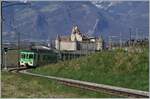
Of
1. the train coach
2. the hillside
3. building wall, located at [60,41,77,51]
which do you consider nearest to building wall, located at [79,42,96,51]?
building wall, located at [60,41,77,51]

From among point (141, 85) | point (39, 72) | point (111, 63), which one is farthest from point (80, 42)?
point (141, 85)

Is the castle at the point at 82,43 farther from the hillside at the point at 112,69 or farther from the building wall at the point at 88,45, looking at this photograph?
the hillside at the point at 112,69

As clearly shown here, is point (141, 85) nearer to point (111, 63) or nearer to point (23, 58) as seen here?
point (111, 63)

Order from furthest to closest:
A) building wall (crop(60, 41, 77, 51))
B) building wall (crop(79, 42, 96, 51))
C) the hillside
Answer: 1. building wall (crop(60, 41, 77, 51))
2. building wall (crop(79, 42, 96, 51))
3. the hillside

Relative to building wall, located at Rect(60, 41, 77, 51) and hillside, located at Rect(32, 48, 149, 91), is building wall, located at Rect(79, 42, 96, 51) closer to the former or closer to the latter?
building wall, located at Rect(60, 41, 77, 51)

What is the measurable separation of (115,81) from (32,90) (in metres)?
9.89

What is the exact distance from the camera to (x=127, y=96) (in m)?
32.5

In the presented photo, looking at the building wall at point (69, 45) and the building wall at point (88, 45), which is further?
the building wall at point (69, 45)

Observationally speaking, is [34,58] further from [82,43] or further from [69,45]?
[69,45]

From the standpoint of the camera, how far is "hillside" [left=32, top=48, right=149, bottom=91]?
4294 centimetres

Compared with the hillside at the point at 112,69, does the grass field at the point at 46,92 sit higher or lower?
lower

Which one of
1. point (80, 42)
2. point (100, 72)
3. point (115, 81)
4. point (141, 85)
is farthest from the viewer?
point (80, 42)

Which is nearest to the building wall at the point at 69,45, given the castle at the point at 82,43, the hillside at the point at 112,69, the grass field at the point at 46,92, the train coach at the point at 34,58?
the castle at the point at 82,43

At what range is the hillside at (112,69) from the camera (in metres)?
42.9
